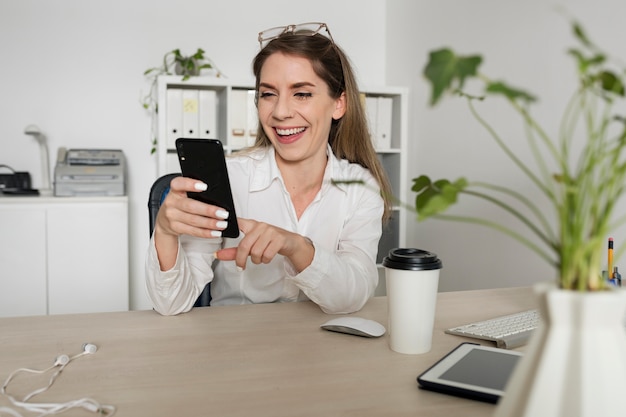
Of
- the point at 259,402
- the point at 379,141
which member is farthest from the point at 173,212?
the point at 379,141

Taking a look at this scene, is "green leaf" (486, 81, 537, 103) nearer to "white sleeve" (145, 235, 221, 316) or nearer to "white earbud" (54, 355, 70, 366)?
"white earbud" (54, 355, 70, 366)

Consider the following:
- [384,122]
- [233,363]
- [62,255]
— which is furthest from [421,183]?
[384,122]

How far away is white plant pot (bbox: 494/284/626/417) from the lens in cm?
42

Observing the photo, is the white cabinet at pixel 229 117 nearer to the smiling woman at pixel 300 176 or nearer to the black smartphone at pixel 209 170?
the smiling woman at pixel 300 176

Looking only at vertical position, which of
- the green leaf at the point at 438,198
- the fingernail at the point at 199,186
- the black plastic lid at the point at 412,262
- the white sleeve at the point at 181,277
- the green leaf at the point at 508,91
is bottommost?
the white sleeve at the point at 181,277

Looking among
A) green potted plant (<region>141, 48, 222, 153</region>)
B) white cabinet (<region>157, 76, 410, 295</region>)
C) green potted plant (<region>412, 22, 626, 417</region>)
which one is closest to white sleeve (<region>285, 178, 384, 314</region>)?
green potted plant (<region>412, 22, 626, 417</region>)

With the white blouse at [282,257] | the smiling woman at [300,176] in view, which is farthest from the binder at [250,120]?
the white blouse at [282,257]

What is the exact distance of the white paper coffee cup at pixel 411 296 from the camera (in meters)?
0.95

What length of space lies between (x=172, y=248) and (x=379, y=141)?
2219 mm

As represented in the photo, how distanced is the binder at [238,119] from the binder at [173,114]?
9.8 inches

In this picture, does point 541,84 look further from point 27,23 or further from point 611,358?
point 27,23

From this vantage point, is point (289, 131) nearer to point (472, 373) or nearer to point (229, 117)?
point (472, 373)

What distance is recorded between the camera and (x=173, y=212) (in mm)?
1199

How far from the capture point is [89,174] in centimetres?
298
